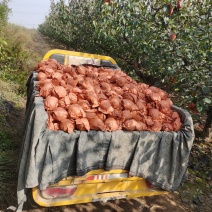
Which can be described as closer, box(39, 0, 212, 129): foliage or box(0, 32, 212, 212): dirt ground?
box(0, 32, 212, 212): dirt ground

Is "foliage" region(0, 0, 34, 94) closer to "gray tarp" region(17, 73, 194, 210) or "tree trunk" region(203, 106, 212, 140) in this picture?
"tree trunk" region(203, 106, 212, 140)

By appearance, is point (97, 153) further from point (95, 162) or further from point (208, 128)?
point (208, 128)

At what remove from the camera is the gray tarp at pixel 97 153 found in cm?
213

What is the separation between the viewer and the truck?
2.15 meters

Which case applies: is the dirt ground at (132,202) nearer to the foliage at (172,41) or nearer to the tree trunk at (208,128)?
the foliage at (172,41)

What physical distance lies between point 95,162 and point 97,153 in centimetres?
10

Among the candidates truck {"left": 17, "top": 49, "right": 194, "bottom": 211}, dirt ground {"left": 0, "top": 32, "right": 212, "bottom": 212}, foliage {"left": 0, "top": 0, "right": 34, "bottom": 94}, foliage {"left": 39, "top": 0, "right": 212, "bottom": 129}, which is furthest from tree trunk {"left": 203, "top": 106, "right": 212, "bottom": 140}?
foliage {"left": 0, "top": 0, "right": 34, "bottom": 94}

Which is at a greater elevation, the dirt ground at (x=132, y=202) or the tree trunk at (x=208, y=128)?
the tree trunk at (x=208, y=128)

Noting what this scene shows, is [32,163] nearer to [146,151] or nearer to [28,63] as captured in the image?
[146,151]

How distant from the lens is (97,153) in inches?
91.9

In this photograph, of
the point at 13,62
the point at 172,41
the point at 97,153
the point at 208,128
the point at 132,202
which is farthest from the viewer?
the point at 13,62

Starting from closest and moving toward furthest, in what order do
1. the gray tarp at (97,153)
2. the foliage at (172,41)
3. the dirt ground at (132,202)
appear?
the gray tarp at (97,153) → the dirt ground at (132,202) → the foliage at (172,41)

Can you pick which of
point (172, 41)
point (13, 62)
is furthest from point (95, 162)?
point (13, 62)

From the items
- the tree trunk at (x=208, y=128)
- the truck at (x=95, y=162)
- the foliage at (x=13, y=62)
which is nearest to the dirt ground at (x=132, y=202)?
the truck at (x=95, y=162)
